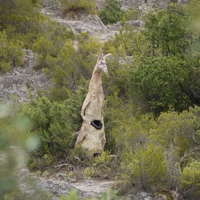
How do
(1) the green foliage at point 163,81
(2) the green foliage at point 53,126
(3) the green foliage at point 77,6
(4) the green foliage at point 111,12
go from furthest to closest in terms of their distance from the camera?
(4) the green foliage at point 111,12
(3) the green foliage at point 77,6
(1) the green foliage at point 163,81
(2) the green foliage at point 53,126

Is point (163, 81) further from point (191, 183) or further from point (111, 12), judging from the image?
point (111, 12)

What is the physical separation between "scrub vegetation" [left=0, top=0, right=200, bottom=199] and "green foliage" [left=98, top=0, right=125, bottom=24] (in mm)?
2156

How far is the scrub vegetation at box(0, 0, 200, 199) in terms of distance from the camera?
247 inches

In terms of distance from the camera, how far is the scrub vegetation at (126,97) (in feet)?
20.6

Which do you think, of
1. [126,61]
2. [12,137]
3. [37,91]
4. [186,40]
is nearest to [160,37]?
[186,40]

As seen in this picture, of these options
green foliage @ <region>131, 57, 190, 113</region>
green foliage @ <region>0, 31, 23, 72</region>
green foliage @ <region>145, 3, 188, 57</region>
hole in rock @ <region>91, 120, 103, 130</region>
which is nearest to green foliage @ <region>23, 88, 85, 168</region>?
hole in rock @ <region>91, 120, 103, 130</region>

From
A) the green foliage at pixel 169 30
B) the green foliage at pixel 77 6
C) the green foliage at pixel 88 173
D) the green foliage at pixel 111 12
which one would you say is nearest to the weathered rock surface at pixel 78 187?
the green foliage at pixel 88 173

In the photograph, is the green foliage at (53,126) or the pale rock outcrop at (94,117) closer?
the green foliage at (53,126)

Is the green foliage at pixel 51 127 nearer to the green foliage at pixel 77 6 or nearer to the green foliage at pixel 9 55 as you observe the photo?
the green foliage at pixel 9 55

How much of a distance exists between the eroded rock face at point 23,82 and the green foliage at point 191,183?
20.1 feet

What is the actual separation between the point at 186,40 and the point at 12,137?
10.4 m

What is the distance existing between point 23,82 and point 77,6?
6.82 m

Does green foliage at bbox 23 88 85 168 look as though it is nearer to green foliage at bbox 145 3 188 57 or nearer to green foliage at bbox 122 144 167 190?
green foliage at bbox 122 144 167 190

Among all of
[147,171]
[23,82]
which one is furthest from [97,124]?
[23,82]
